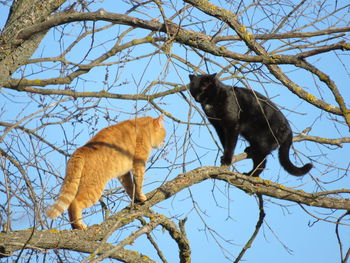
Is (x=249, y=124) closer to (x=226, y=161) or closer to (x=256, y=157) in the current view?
(x=256, y=157)

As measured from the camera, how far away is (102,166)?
4.84m

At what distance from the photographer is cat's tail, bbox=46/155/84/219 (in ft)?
13.9

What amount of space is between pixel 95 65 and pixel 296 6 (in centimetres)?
219

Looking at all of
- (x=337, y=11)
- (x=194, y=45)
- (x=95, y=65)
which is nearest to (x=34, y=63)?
(x=95, y=65)

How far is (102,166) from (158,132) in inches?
53.2

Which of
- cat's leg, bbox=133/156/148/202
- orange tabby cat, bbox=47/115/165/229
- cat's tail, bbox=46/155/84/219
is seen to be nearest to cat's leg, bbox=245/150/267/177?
orange tabby cat, bbox=47/115/165/229

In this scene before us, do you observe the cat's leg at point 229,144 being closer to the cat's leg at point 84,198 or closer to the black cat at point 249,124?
the black cat at point 249,124

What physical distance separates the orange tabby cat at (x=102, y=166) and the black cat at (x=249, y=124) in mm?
1013

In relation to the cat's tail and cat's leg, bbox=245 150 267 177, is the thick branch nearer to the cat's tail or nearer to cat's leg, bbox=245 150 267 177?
the cat's tail

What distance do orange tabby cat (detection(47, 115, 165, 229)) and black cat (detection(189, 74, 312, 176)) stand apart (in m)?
1.01

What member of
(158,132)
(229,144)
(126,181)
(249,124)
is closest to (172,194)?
(126,181)

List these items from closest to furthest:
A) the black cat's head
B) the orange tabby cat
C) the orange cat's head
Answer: the orange tabby cat < the orange cat's head < the black cat's head

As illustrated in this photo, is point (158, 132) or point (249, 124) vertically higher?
point (249, 124)

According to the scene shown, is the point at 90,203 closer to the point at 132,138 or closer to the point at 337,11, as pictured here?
the point at 132,138
